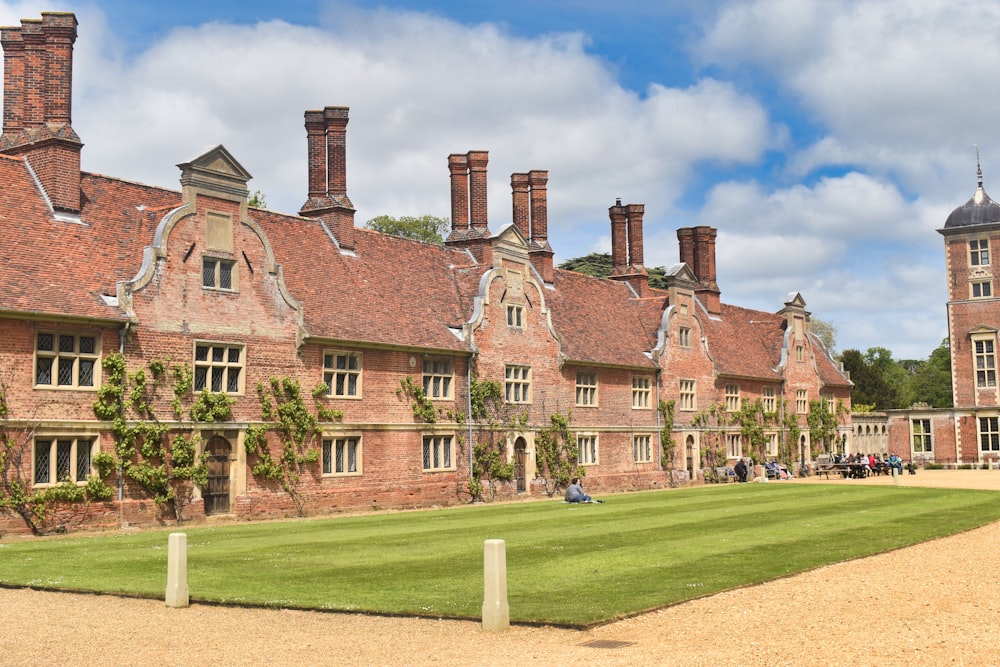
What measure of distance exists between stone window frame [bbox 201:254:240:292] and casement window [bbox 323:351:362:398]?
326cm

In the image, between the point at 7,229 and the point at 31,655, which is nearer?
the point at 31,655

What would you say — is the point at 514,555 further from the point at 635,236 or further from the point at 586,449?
the point at 635,236

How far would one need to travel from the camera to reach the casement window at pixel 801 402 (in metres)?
52.0

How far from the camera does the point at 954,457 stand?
189ft

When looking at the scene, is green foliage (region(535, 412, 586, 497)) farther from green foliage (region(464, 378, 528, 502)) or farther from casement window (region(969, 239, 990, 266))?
casement window (region(969, 239, 990, 266))

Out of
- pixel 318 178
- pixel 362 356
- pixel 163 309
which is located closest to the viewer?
pixel 163 309

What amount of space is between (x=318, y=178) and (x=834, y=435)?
33.4 m

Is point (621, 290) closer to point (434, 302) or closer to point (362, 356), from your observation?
point (434, 302)

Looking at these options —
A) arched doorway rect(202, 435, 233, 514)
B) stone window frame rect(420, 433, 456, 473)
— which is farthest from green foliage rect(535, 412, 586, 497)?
arched doorway rect(202, 435, 233, 514)

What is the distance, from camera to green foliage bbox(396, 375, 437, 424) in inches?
1172

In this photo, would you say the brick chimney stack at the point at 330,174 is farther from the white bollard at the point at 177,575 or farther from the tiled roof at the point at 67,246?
the white bollard at the point at 177,575

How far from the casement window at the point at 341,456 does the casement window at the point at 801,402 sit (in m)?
29.7

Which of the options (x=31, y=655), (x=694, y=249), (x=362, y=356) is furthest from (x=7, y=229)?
(x=694, y=249)

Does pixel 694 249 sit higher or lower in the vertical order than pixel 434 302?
higher
